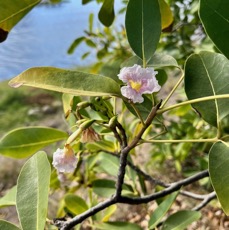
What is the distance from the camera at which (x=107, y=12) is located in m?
0.73

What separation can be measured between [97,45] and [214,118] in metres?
1.06

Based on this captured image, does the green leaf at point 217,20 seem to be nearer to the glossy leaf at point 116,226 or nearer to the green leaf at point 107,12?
the green leaf at point 107,12

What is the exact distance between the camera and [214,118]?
22.9 inches

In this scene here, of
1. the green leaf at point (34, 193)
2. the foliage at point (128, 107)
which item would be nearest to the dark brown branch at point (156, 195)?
the foliage at point (128, 107)

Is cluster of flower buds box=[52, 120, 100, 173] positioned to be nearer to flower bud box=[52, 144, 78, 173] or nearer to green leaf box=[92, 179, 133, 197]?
flower bud box=[52, 144, 78, 173]

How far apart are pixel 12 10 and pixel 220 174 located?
35 cm

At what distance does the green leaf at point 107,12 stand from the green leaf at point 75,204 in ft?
1.34

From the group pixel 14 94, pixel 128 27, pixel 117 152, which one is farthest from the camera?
pixel 14 94

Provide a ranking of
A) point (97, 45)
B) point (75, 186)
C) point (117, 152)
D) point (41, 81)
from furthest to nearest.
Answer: point (97, 45)
point (75, 186)
point (117, 152)
point (41, 81)

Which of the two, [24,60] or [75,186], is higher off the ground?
[75,186]

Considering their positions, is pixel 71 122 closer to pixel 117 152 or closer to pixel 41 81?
pixel 117 152

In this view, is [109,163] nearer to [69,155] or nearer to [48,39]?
[69,155]

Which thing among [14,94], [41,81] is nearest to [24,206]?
[41,81]

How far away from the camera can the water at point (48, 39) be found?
10.0 ft
